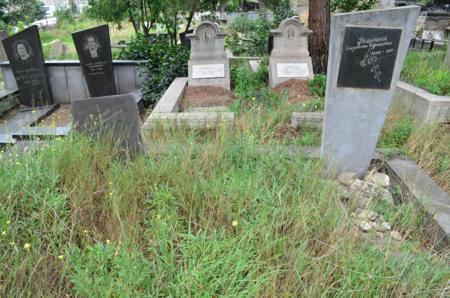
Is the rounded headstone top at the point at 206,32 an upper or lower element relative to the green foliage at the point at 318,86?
upper

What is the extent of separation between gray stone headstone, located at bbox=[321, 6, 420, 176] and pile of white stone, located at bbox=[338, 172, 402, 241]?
0.55 feet

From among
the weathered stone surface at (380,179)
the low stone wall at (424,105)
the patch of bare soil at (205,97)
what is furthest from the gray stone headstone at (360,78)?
the patch of bare soil at (205,97)

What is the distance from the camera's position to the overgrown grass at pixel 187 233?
1.81 metres

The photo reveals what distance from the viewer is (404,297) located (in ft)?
5.87

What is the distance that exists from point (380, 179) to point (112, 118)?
2.50 m

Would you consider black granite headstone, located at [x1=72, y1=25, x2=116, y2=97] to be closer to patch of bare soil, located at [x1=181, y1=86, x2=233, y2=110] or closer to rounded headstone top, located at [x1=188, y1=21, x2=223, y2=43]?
rounded headstone top, located at [x1=188, y1=21, x2=223, y2=43]

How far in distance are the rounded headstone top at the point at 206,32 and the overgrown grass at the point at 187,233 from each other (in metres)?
3.96

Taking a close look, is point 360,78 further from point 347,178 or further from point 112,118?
point 112,118

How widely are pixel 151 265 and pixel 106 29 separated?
5.41m

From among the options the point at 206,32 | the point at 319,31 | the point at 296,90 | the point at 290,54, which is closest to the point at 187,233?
the point at 296,90

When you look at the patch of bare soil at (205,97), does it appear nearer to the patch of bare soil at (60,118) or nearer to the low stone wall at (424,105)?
the patch of bare soil at (60,118)

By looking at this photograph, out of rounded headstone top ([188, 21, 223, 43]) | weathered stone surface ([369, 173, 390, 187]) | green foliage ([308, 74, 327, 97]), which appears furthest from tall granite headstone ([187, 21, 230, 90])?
weathered stone surface ([369, 173, 390, 187])

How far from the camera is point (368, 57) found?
2900 millimetres

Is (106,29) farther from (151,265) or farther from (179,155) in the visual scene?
(151,265)
